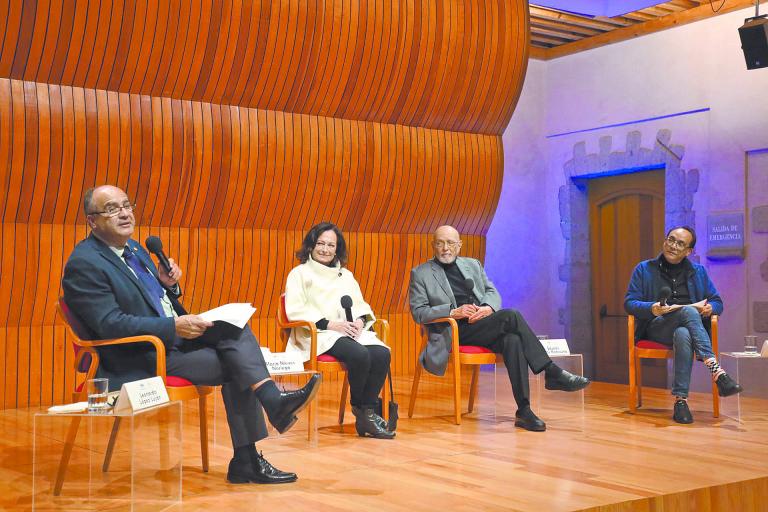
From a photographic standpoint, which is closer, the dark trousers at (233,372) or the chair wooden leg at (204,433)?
the dark trousers at (233,372)

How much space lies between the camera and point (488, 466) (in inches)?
153

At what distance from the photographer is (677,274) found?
570cm

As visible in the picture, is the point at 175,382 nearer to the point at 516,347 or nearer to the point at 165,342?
the point at 165,342

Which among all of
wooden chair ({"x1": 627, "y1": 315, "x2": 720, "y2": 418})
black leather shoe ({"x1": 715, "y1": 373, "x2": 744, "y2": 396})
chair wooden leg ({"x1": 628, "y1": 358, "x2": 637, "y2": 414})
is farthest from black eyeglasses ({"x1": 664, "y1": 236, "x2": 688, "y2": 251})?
black leather shoe ({"x1": 715, "y1": 373, "x2": 744, "y2": 396})

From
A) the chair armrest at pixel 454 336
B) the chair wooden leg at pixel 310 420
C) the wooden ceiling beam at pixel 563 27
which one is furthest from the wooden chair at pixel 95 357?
the wooden ceiling beam at pixel 563 27

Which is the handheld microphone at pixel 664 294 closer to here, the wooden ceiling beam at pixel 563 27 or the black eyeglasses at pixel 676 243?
the black eyeglasses at pixel 676 243

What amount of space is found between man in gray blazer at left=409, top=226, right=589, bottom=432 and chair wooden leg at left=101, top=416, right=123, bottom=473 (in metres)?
2.38

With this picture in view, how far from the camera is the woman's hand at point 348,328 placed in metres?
4.75

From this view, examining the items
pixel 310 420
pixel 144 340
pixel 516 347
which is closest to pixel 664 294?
pixel 516 347

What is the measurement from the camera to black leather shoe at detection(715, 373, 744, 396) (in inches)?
199

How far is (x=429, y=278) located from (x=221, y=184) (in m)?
Result: 1.83

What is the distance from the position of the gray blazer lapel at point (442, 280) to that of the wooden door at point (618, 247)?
10.3ft

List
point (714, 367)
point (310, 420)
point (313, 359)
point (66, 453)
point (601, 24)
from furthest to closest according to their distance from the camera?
point (601, 24)
point (714, 367)
point (313, 359)
point (310, 420)
point (66, 453)

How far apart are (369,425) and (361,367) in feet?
0.98
